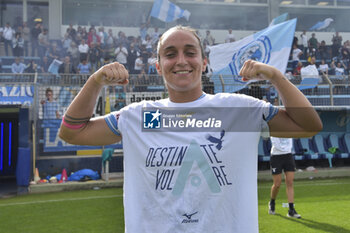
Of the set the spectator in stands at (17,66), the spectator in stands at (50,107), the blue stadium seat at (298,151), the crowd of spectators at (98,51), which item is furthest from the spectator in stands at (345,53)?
the spectator in stands at (17,66)

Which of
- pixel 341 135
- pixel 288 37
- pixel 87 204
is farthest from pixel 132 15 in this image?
pixel 87 204

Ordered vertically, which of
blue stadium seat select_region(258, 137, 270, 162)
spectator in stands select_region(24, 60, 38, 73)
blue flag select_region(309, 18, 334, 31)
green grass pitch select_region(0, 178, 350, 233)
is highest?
blue flag select_region(309, 18, 334, 31)

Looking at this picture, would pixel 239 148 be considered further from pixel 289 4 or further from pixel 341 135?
pixel 289 4

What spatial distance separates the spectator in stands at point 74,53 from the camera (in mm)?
16562

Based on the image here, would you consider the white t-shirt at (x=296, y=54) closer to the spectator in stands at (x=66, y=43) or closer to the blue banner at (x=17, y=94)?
the spectator in stands at (x=66, y=43)

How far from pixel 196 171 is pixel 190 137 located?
0.59ft

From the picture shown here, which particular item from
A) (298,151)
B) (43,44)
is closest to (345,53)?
(298,151)

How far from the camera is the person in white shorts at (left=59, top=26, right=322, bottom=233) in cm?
195

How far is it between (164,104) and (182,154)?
0.32m

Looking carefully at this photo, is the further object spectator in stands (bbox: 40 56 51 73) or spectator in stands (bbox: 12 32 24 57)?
spectator in stands (bbox: 12 32 24 57)

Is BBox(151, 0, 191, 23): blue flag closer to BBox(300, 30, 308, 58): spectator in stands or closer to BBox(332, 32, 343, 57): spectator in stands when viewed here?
BBox(300, 30, 308, 58): spectator in stands

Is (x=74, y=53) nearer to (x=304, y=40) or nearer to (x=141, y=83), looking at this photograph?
(x=141, y=83)
